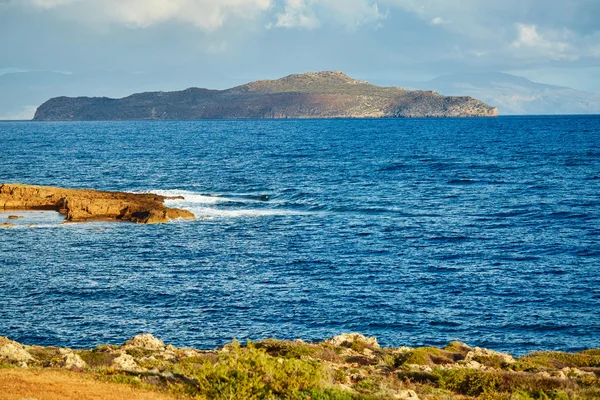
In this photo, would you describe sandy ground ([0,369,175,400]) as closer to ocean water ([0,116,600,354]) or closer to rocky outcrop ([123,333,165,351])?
rocky outcrop ([123,333,165,351])

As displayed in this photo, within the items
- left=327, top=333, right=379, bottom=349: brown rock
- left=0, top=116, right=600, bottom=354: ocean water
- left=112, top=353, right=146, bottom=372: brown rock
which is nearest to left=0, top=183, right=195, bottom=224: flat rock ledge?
left=0, top=116, right=600, bottom=354: ocean water

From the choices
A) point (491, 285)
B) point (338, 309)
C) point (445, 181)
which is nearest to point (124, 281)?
point (338, 309)

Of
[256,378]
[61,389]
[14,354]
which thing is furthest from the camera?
[14,354]

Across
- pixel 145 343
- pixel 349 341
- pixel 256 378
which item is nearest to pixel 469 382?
pixel 256 378

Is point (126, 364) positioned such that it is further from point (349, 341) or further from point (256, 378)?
point (349, 341)

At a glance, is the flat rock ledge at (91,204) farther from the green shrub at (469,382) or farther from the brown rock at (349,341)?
the green shrub at (469,382)

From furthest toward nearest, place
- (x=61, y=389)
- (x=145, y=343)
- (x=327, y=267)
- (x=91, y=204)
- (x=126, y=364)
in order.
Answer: (x=91, y=204) → (x=327, y=267) → (x=145, y=343) → (x=126, y=364) → (x=61, y=389)

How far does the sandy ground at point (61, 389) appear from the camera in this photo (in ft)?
56.7

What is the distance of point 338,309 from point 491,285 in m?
9.64

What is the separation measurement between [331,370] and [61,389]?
793cm

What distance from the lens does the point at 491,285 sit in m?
39.2

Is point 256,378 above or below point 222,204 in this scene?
above

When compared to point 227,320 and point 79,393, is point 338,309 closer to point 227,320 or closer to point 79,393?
point 227,320

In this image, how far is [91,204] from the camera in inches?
2468
